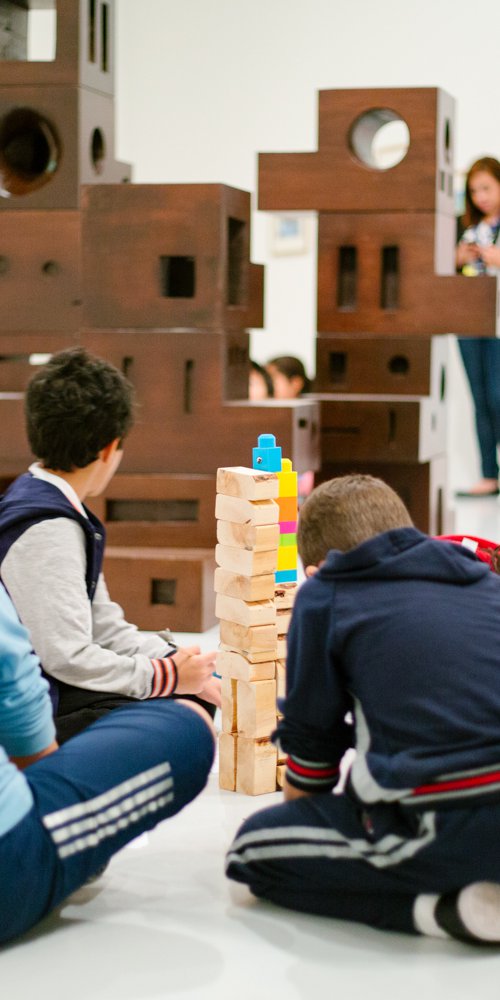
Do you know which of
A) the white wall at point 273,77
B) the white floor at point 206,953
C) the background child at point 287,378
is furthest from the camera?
the white wall at point 273,77

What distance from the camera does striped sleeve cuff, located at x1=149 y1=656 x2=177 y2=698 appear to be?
2.06 metres

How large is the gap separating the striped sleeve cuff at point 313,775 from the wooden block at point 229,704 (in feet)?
1.45

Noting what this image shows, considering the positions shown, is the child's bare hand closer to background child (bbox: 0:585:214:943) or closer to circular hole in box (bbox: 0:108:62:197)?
background child (bbox: 0:585:214:943)

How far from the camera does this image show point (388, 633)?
4.88ft

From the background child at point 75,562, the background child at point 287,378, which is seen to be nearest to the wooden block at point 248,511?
the background child at point 75,562

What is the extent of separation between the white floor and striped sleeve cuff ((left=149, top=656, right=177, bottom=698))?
357mm

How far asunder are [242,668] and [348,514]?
53cm

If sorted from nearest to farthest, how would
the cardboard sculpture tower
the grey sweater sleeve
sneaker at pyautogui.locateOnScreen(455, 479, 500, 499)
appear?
the grey sweater sleeve → the cardboard sculpture tower → sneaker at pyautogui.locateOnScreen(455, 479, 500, 499)

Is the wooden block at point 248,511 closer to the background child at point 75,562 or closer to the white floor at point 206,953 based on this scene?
the background child at point 75,562

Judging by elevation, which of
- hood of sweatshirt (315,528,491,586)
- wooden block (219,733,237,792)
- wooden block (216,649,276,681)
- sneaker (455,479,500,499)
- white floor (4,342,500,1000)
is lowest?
white floor (4,342,500,1000)

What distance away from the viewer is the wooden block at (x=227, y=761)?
2072mm

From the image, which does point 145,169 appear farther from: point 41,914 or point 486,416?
point 41,914

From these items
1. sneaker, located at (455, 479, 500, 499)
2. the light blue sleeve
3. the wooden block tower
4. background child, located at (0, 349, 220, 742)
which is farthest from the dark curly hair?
sneaker, located at (455, 479, 500, 499)

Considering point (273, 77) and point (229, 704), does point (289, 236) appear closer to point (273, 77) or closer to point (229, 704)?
point (273, 77)
